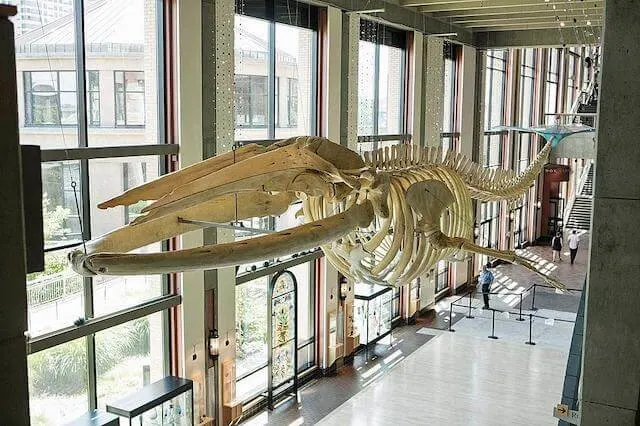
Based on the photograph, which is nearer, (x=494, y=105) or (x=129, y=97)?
(x=129, y=97)

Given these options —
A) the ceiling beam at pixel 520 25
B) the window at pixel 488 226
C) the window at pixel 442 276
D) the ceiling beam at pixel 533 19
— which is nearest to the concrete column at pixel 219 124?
the ceiling beam at pixel 533 19

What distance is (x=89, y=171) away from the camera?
8.73 m

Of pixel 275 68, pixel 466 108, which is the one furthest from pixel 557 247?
pixel 275 68

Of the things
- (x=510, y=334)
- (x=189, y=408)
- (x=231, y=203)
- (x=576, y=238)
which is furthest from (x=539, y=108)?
(x=231, y=203)

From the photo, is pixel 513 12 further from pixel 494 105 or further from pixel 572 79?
pixel 572 79

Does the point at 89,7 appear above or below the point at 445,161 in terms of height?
above

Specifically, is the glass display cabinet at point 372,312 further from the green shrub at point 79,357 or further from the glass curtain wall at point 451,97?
the green shrub at point 79,357

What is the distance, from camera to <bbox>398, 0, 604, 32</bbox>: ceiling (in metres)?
15.1

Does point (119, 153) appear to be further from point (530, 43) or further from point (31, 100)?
point (530, 43)

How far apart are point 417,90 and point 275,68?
584cm

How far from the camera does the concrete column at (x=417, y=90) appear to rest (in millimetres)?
16797

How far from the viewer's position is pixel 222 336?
10695 millimetres

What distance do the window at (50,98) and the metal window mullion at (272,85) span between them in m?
3.83

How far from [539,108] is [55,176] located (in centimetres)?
2167
